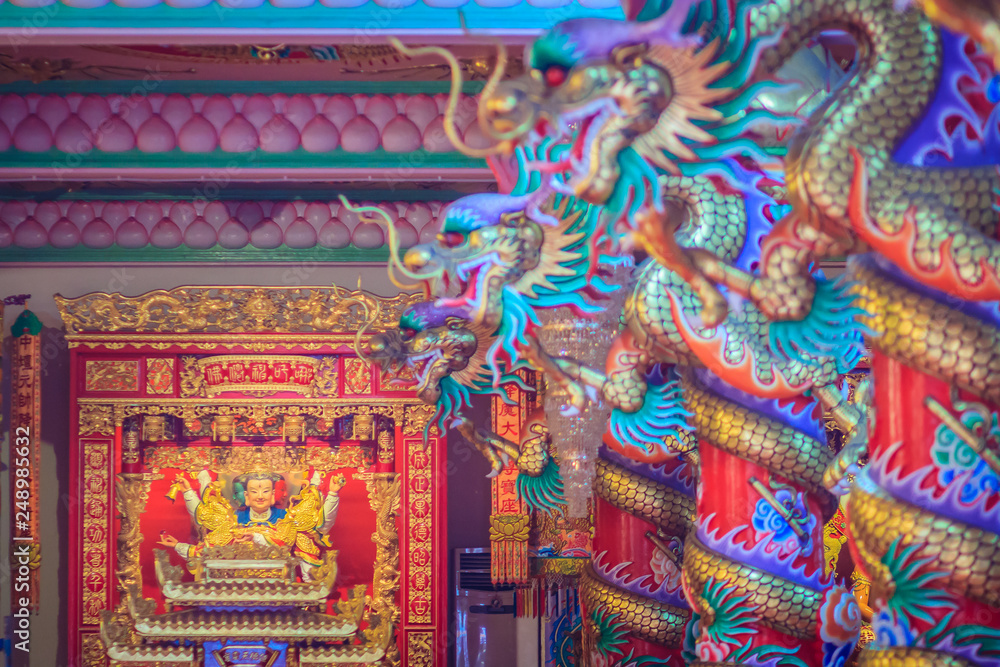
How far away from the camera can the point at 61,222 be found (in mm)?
4504

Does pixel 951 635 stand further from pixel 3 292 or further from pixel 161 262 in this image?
pixel 3 292

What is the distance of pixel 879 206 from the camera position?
4.55 ft

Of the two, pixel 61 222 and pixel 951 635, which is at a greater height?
pixel 61 222

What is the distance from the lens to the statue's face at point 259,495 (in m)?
4.27

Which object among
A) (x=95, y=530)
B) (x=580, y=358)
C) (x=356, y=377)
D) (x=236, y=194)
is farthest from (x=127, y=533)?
(x=580, y=358)

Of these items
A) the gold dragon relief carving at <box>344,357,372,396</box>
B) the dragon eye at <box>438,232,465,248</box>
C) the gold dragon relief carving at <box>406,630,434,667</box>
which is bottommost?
the gold dragon relief carving at <box>406,630,434,667</box>

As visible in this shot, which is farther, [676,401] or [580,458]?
[580,458]

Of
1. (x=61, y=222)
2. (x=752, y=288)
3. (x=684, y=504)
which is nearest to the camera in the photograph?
(x=752, y=288)

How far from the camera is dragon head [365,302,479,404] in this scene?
9.68ft

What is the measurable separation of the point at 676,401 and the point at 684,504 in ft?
1.80

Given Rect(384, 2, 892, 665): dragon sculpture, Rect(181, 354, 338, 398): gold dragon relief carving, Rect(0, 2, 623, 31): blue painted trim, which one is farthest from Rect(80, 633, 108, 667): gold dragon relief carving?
Rect(384, 2, 892, 665): dragon sculpture

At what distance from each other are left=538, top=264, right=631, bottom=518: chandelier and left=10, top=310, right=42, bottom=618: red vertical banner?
8.81 ft

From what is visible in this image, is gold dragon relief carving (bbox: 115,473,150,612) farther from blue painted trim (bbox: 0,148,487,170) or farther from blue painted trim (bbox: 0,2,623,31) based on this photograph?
blue painted trim (bbox: 0,2,623,31)

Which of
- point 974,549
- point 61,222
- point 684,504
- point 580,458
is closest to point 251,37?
point 580,458
